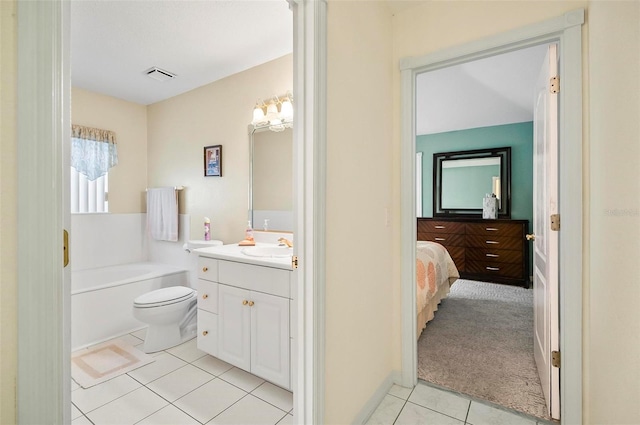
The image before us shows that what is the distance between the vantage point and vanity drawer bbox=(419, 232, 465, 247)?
4960 mm

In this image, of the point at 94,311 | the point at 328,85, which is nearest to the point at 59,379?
the point at 328,85

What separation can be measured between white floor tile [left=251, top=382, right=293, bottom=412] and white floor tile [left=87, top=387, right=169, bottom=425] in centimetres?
57

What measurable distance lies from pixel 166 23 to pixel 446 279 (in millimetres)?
3528

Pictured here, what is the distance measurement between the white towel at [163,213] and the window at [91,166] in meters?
0.48

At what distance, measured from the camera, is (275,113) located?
2717 millimetres

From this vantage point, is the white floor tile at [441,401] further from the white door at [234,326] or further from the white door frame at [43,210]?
the white door frame at [43,210]

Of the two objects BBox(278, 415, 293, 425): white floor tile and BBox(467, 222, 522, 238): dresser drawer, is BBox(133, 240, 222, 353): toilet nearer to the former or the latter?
BBox(278, 415, 293, 425): white floor tile

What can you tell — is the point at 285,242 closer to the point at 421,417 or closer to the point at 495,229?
the point at 421,417

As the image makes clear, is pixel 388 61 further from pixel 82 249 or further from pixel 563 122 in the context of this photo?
pixel 82 249

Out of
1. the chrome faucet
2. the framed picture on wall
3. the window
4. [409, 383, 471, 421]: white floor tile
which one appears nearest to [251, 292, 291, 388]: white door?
the chrome faucet

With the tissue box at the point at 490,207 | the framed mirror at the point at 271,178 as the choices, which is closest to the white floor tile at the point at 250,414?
the framed mirror at the point at 271,178

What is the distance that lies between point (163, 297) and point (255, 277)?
115 centimetres

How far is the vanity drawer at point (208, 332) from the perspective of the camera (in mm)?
2250

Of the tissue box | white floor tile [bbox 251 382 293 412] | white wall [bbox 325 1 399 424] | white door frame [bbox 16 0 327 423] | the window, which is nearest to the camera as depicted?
white door frame [bbox 16 0 327 423]
